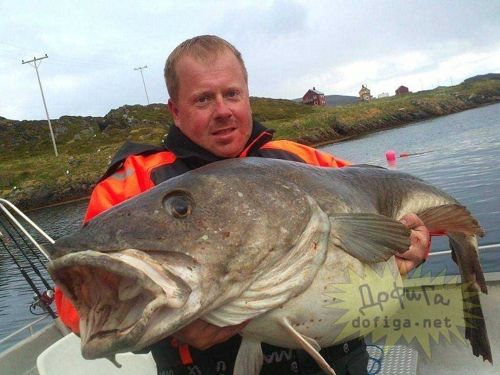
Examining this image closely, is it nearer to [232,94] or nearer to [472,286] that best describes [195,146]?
[232,94]

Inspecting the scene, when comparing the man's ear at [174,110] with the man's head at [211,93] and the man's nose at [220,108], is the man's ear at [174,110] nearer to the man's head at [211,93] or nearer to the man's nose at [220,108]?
the man's head at [211,93]

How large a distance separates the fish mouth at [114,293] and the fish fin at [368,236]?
0.89 meters

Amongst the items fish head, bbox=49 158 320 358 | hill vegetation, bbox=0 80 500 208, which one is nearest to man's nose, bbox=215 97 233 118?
fish head, bbox=49 158 320 358

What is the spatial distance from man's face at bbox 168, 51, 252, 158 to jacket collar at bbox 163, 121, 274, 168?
39mm

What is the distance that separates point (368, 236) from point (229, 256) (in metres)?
0.78

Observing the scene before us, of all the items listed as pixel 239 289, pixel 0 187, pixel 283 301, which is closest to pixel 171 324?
pixel 239 289

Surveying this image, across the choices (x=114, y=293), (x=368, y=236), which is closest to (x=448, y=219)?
(x=368, y=236)

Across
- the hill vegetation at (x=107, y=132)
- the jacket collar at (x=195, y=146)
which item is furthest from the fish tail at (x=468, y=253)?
the hill vegetation at (x=107, y=132)

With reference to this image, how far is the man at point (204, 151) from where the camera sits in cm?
274

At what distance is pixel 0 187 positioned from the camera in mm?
53875

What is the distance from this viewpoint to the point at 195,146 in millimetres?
3223

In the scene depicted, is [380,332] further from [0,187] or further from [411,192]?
[0,187]

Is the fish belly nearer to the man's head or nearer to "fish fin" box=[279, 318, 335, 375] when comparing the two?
"fish fin" box=[279, 318, 335, 375]

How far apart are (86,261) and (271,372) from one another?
1403 millimetres
